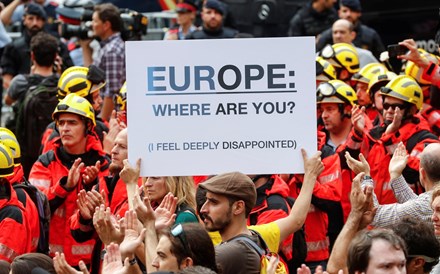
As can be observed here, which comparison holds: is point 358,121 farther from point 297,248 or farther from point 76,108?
point 76,108

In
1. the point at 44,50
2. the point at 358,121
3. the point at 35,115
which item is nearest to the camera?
the point at 358,121

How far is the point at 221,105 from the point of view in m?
8.93

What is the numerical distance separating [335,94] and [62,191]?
2.80 m

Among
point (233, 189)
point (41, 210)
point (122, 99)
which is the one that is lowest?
point (41, 210)

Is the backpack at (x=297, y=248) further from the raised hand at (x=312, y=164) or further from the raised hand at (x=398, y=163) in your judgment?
the raised hand at (x=312, y=164)

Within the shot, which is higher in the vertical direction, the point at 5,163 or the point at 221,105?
the point at 221,105

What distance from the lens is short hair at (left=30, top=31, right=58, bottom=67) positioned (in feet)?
49.7

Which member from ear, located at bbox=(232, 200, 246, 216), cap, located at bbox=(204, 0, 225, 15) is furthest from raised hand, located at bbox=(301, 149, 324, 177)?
cap, located at bbox=(204, 0, 225, 15)

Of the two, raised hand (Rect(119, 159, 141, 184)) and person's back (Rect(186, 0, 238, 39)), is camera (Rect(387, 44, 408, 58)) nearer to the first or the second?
raised hand (Rect(119, 159, 141, 184))

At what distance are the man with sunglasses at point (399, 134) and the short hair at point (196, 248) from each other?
151 inches

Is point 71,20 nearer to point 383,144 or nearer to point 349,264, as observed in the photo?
point 383,144

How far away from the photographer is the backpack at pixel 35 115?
14.4 metres

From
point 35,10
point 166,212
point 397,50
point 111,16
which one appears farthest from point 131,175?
point 35,10

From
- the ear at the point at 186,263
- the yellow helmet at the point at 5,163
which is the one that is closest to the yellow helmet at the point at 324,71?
the yellow helmet at the point at 5,163
